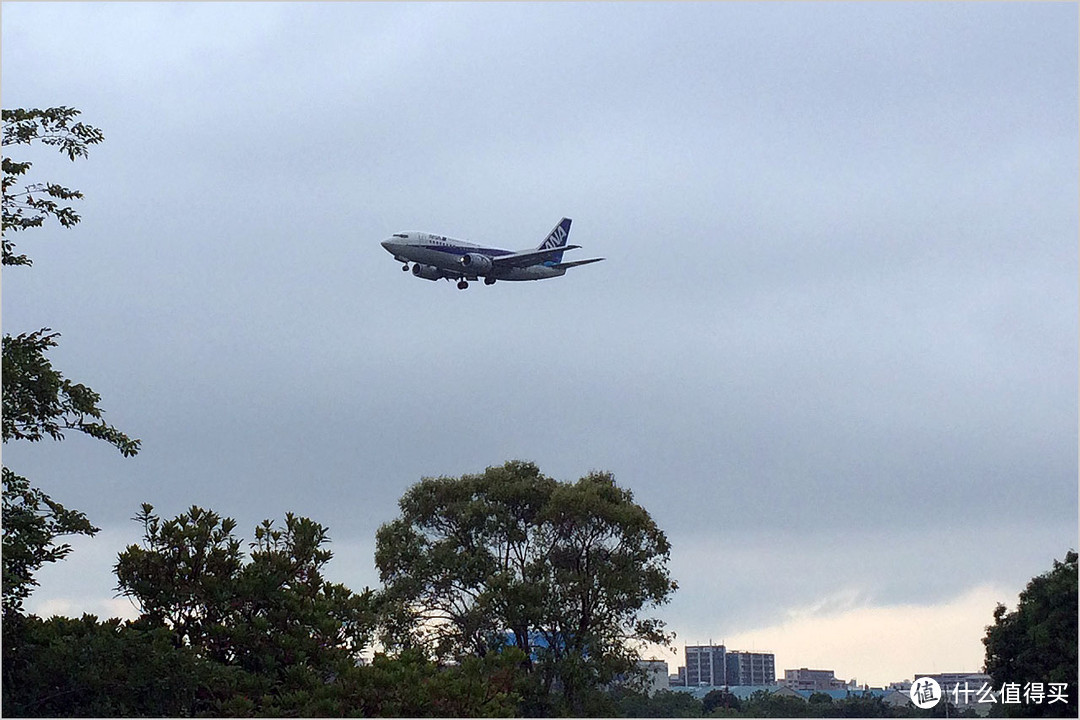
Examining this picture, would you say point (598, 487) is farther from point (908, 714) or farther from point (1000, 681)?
point (908, 714)

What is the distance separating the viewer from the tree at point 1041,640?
163 feet

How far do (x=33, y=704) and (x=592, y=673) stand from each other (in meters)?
30.1

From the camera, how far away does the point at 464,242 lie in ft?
224

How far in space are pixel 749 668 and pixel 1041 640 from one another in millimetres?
94333

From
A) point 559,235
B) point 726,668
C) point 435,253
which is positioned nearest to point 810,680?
point 726,668

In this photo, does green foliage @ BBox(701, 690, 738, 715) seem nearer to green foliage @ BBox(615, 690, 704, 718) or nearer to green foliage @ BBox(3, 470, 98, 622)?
green foliage @ BBox(615, 690, 704, 718)

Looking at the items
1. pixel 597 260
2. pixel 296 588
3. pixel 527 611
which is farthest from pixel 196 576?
pixel 597 260

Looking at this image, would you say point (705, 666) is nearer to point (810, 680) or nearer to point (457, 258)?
point (810, 680)

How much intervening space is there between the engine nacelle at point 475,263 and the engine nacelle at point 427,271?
1565 millimetres

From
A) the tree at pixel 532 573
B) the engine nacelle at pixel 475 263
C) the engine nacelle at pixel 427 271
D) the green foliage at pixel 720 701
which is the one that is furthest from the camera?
the green foliage at pixel 720 701

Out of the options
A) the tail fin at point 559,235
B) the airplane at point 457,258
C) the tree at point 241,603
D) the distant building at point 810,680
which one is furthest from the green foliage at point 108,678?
the distant building at point 810,680

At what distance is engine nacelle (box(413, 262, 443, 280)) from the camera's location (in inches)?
2630

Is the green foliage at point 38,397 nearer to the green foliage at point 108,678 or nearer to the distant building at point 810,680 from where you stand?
the green foliage at point 108,678

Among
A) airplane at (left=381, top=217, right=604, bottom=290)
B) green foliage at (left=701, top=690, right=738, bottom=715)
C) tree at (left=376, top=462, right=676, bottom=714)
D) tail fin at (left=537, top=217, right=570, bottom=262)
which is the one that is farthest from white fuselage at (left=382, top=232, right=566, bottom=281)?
green foliage at (left=701, top=690, right=738, bottom=715)
